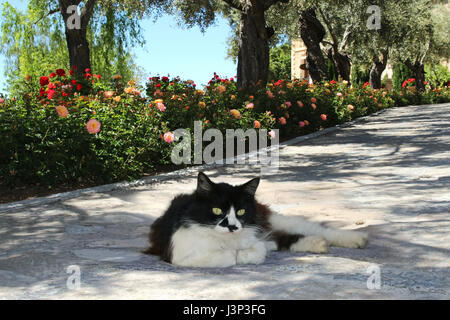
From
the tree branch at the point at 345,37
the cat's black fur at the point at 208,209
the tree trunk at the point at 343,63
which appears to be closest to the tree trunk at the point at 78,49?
the cat's black fur at the point at 208,209

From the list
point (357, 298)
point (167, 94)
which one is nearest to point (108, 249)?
point (357, 298)

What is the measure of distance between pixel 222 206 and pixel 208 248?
0.34m

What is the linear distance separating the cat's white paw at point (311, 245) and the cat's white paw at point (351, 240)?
0.25m

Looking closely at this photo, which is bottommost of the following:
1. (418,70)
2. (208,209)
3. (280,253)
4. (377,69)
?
(280,253)

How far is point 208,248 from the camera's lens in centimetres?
356

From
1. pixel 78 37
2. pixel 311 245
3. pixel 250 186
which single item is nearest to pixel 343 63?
pixel 78 37

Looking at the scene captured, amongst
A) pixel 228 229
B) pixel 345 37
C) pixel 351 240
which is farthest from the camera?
pixel 345 37

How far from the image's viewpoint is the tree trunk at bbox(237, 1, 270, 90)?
15.5m

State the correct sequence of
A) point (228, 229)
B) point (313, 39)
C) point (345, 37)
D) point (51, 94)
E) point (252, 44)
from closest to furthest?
point (228, 229), point (51, 94), point (252, 44), point (313, 39), point (345, 37)

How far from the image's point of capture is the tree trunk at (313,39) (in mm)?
21875

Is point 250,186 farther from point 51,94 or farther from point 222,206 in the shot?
point 51,94

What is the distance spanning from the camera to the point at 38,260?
164 inches

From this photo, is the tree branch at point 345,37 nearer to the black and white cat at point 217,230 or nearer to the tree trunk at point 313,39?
the tree trunk at point 313,39

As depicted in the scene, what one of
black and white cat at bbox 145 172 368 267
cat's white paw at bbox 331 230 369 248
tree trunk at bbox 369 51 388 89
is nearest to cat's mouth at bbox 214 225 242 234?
black and white cat at bbox 145 172 368 267
